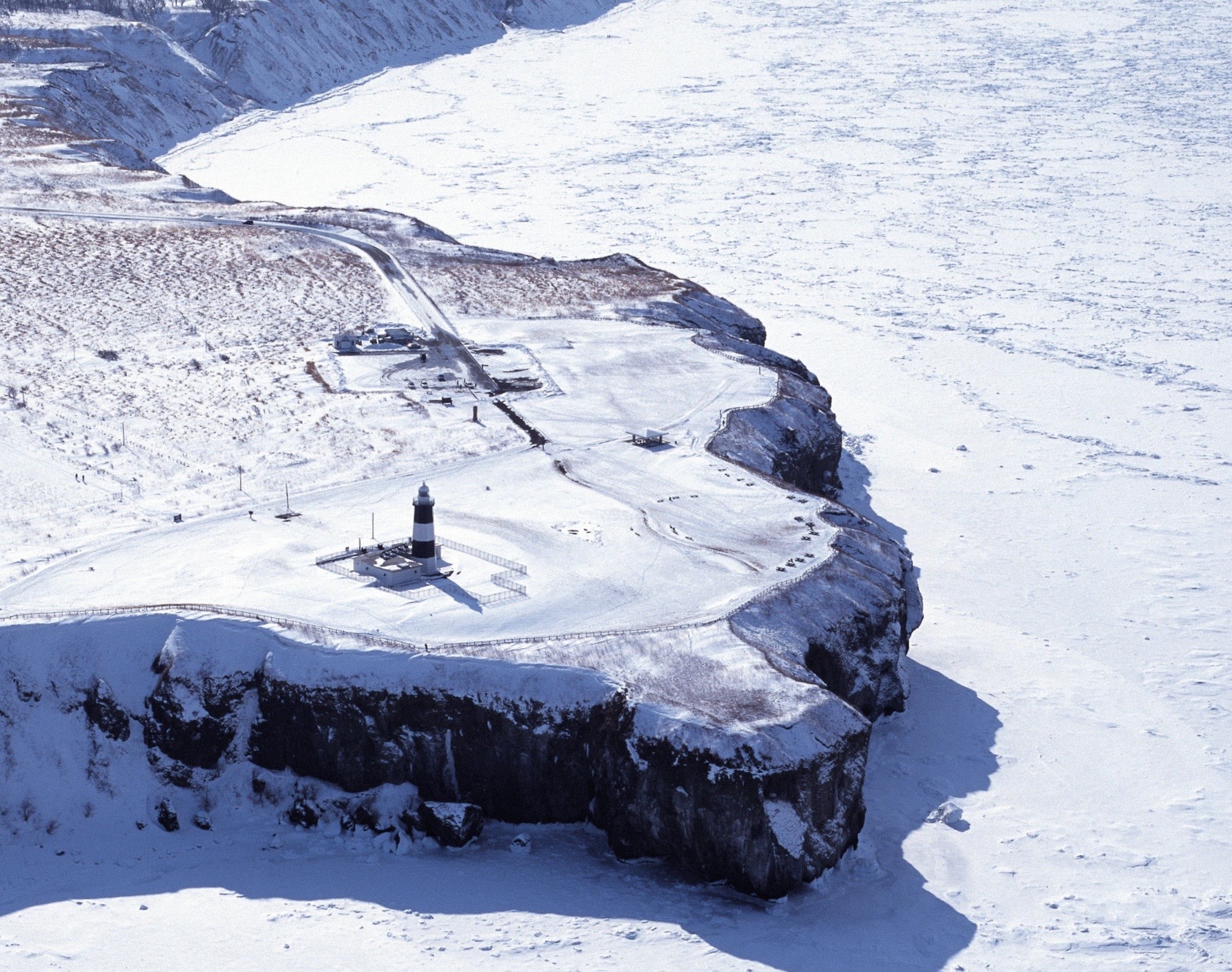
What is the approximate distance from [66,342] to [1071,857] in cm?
4058

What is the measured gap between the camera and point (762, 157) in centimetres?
9719

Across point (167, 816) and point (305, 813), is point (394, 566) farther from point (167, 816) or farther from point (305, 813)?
point (167, 816)

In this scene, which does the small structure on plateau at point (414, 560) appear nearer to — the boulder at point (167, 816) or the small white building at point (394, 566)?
the small white building at point (394, 566)

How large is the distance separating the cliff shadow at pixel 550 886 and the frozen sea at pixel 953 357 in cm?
10

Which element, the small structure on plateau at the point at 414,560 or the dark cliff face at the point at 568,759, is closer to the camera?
the dark cliff face at the point at 568,759

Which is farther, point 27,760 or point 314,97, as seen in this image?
point 314,97

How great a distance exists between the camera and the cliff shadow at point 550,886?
25.3m

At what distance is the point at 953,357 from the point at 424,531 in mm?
35242

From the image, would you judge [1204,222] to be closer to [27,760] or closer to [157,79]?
[27,760]

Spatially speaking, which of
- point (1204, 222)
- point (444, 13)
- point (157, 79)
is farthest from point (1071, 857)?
point (444, 13)

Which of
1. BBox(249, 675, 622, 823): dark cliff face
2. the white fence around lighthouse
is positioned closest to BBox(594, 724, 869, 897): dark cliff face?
BBox(249, 675, 622, 823): dark cliff face

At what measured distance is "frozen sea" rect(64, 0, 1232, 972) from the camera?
86.3ft

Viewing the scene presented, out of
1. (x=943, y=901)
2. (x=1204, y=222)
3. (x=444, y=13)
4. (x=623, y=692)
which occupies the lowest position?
(x=943, y=901)

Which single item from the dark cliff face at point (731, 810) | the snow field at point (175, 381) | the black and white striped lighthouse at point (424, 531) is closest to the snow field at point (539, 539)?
the black and white striped lighthouse at point (424, 531)
